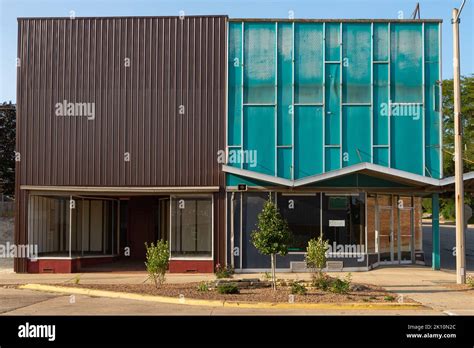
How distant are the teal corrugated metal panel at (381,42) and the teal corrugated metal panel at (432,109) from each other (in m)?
1.53

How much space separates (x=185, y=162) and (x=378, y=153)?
23.3 ft

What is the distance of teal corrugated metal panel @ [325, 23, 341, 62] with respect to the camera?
21.1 meters

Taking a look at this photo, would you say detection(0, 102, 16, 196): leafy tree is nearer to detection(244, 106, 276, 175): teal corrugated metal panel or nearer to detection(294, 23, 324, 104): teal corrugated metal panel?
detection(244, 106, 276, 175): teal corrugated metal panel

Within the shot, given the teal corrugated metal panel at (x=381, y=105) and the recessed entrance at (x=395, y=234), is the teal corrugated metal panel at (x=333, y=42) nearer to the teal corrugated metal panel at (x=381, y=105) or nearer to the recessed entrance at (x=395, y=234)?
the teal corrugated metal panel at (x=381, y=105)

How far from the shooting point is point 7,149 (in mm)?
36125

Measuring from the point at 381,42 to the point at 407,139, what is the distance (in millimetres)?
3744

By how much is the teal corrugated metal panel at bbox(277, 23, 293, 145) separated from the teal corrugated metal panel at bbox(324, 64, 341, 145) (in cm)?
133

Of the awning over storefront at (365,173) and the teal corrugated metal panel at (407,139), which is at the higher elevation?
the teal corrugated metal panel at (407,139)

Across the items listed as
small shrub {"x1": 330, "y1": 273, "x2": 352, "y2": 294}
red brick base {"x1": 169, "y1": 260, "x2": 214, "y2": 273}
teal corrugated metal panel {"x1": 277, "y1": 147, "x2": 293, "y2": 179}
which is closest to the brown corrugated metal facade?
teal corrugated metal panel {"x1": 277, "y1": 147, "x2": 293, "y2": 179}

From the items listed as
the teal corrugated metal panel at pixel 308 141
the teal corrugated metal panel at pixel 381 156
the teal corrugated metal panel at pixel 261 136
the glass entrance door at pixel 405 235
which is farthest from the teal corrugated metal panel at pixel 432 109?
the teal corrugated metal panel at pixel 261 136

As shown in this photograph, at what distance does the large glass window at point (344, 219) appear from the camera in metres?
20.6

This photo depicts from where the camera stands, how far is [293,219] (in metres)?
20.7

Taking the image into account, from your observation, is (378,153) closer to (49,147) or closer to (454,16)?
(454,16)
